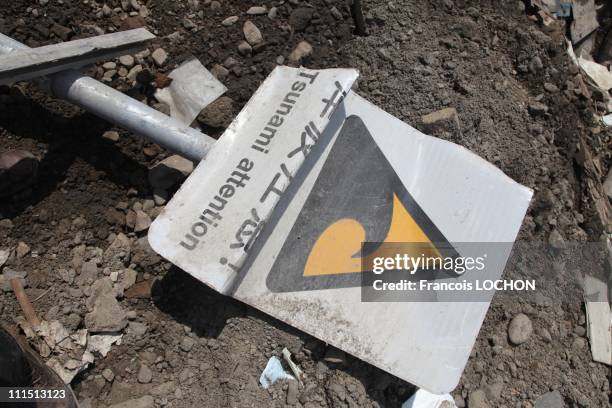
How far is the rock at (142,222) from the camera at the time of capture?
1.79 m

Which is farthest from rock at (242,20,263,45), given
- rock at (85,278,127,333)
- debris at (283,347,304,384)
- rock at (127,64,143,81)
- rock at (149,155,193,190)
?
debris at (283,347,304,384)

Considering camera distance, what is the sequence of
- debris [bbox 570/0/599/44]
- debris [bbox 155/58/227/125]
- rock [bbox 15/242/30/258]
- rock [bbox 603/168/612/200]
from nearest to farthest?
rock [bbox 15/242/30/258] < debris [bbox 155/58/227/125] < rock [bbox 603/168/612/200] < debris [bbox 570/0/599/44]

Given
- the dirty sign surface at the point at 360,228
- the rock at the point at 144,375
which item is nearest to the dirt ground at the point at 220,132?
the rock at the point at 144,375

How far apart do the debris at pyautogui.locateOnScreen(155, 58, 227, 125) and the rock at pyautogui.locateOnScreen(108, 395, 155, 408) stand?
3.49ft

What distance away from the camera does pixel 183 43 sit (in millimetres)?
2080

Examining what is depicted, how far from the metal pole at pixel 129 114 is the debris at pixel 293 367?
30.3 inches

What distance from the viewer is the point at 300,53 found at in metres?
2.11

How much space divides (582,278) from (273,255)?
139 centimetres

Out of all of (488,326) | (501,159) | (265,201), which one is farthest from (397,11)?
(488,326)

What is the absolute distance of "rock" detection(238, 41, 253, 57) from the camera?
2.08 meters

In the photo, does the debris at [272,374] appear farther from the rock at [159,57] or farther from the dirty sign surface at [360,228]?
the rock at [159,57]

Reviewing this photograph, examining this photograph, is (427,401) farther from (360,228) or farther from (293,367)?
(360,228)

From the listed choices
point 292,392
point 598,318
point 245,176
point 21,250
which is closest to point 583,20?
point 598,318

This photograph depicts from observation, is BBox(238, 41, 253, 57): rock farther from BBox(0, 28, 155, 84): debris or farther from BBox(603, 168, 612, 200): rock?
BBox(603, 168, 612, 200): rock
